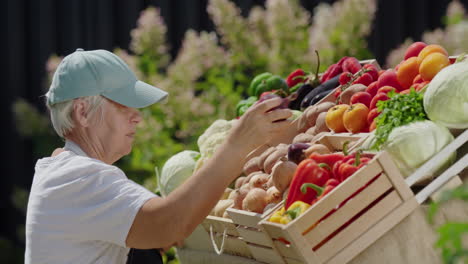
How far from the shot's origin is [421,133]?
7.31 ft

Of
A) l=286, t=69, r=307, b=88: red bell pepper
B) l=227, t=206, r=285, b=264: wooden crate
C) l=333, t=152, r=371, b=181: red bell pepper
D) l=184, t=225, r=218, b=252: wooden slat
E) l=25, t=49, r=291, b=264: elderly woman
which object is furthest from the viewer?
l=286, t=69, r=307, b=88: red bell pepper

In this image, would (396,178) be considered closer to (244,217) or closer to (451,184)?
(451,184)

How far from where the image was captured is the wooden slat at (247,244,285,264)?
2.39 m

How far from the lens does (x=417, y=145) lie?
2.19 m

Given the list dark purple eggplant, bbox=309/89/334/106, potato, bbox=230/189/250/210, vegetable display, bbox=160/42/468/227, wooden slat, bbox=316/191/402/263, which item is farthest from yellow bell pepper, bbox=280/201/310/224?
dark purple eggplant, bbox=309/89/334/106

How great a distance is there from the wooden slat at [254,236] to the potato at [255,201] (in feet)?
0.24

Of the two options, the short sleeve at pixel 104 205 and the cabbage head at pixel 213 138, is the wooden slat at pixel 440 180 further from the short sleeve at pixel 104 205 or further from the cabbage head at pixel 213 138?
the cabbage head at pixel 213 138

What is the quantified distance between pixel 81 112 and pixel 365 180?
88cm

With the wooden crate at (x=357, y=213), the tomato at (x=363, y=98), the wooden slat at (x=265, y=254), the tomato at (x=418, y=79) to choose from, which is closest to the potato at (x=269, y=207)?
the wooden slat at (x=265, y=254)

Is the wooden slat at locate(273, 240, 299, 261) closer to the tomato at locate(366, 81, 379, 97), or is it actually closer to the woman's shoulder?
the woman's shoulder

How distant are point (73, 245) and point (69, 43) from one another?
432 centimetres

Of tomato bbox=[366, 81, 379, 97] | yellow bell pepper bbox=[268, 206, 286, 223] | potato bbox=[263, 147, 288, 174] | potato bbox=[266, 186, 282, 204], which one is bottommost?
potato bbox=[266, 186, 282, 204]

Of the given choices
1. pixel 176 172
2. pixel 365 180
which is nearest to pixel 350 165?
pixel 365 180

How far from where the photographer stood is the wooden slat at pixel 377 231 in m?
2.04
